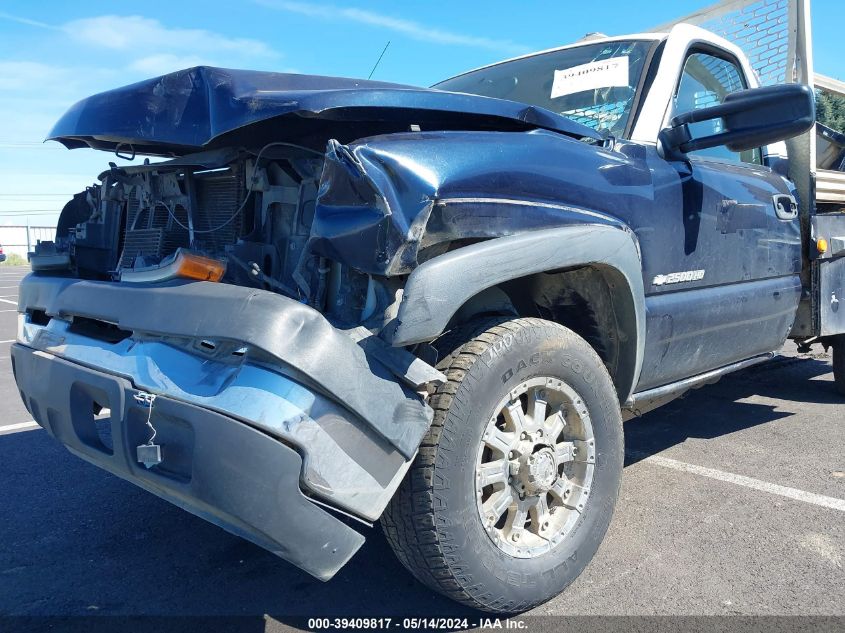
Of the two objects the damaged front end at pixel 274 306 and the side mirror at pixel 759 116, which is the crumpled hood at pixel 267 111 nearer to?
the damaged front end at pixel 274 306

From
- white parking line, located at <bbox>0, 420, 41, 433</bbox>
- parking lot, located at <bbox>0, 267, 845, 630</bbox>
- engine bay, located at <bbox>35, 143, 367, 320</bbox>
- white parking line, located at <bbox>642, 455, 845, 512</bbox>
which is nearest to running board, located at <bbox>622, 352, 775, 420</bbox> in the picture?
parking lot, located at <bbox>0, 267, 845, 630</bbox>

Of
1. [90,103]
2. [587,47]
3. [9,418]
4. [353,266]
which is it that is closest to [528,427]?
[353,266]

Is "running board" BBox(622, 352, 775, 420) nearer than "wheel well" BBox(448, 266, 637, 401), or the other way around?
"wheel well" BBox(448, 266, 637, 401)

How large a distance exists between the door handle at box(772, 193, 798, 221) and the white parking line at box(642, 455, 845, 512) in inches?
54.7

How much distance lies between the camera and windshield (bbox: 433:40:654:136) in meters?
3.26

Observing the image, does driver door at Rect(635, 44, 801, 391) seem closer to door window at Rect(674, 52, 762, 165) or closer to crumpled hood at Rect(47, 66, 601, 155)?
door window at Rect(674, 52, 762, 165)

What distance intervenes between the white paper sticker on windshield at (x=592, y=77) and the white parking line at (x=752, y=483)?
2.06m

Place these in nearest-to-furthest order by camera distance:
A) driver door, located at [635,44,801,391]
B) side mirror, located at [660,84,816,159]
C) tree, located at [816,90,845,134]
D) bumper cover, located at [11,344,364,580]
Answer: bumper cover, located at [11,344,364,580], side mirror, located at [660,84,816,159], driver door, located at [635,44,801,391], tree, located at [816,90,845,134]

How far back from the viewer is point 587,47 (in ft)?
12.0

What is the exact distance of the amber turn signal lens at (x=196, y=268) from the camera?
2.20m

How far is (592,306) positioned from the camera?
2.84m

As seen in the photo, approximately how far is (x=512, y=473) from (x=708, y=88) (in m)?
2.49

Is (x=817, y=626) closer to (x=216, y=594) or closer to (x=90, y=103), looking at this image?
(x=216, y=594)

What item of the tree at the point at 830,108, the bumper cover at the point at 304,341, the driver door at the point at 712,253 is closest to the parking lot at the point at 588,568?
the driver door at the point at 712,253
